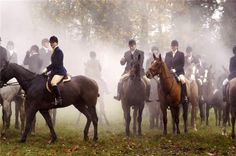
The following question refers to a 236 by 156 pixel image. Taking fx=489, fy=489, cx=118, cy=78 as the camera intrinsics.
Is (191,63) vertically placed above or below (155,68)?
above

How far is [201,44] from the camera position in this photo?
52.4m

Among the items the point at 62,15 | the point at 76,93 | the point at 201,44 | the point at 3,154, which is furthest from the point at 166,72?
the point at 201,44

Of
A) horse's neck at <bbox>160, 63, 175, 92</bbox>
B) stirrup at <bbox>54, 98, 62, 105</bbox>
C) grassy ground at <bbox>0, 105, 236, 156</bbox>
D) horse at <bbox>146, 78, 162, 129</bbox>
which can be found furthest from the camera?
horse at <bbox>146, 78, 162, 129</bbox>

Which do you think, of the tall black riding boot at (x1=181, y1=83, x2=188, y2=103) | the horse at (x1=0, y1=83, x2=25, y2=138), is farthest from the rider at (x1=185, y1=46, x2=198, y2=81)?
the horse at (x1=0, y1=83, x2=25, y2=138)

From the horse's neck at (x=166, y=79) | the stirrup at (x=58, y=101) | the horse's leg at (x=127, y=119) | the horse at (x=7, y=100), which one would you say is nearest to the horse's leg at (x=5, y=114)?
the horse at (x=7, y=100)

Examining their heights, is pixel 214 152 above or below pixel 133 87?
below

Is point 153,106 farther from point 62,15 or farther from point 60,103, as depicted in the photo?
point 62,15

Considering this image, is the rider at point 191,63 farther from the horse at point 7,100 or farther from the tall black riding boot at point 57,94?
the horse at point 7,100

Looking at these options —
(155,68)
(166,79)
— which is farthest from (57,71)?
(166,79)

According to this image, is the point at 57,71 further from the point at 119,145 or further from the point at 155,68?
the point at 155,68

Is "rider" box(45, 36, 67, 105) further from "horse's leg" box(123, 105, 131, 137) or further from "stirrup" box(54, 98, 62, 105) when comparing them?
"horse's leg" box(123, 105, 131, 137)

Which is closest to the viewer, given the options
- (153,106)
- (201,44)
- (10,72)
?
(10,72)

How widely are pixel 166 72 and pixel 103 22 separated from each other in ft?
92.7

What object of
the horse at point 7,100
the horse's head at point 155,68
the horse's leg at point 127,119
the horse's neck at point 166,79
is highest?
the horse's head at point 155,68
